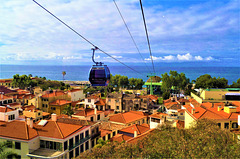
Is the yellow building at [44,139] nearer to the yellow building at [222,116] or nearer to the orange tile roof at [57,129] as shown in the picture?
the orange tile roof at [57,129]

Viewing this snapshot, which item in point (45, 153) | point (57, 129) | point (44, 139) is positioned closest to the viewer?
point (45, 153)

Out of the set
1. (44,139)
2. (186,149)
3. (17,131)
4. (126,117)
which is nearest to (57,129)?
(44,139)

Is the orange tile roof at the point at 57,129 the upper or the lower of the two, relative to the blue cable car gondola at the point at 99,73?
lower

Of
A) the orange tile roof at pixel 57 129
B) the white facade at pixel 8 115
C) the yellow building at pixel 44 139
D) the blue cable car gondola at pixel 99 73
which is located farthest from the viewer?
the white facade at pixel 8 115

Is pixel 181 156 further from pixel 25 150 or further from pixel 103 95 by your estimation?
pixel 103 95

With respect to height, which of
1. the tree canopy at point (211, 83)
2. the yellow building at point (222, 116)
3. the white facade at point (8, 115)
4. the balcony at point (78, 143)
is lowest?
the balcony at point (78, 143)

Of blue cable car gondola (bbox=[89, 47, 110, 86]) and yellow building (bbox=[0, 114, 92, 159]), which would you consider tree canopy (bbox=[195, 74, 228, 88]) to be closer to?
yellow building (bbox=[0, 114, 92, 159])

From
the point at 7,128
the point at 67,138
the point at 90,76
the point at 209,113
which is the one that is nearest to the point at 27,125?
the point at 7,128

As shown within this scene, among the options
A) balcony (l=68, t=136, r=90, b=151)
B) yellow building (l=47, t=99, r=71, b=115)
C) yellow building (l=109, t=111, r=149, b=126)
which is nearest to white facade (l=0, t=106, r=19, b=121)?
balcony (l=68, t=136, r=90, b=151)

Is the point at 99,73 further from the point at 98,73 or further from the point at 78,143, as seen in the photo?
the point at 78,143

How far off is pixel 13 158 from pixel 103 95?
44687 millimetres

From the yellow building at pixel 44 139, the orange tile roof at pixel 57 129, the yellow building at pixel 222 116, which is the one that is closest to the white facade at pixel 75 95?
the orange tile roof at pixel 57 129

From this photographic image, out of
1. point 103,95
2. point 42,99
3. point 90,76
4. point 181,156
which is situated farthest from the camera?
point 103,95

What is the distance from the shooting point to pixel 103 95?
6206cm
